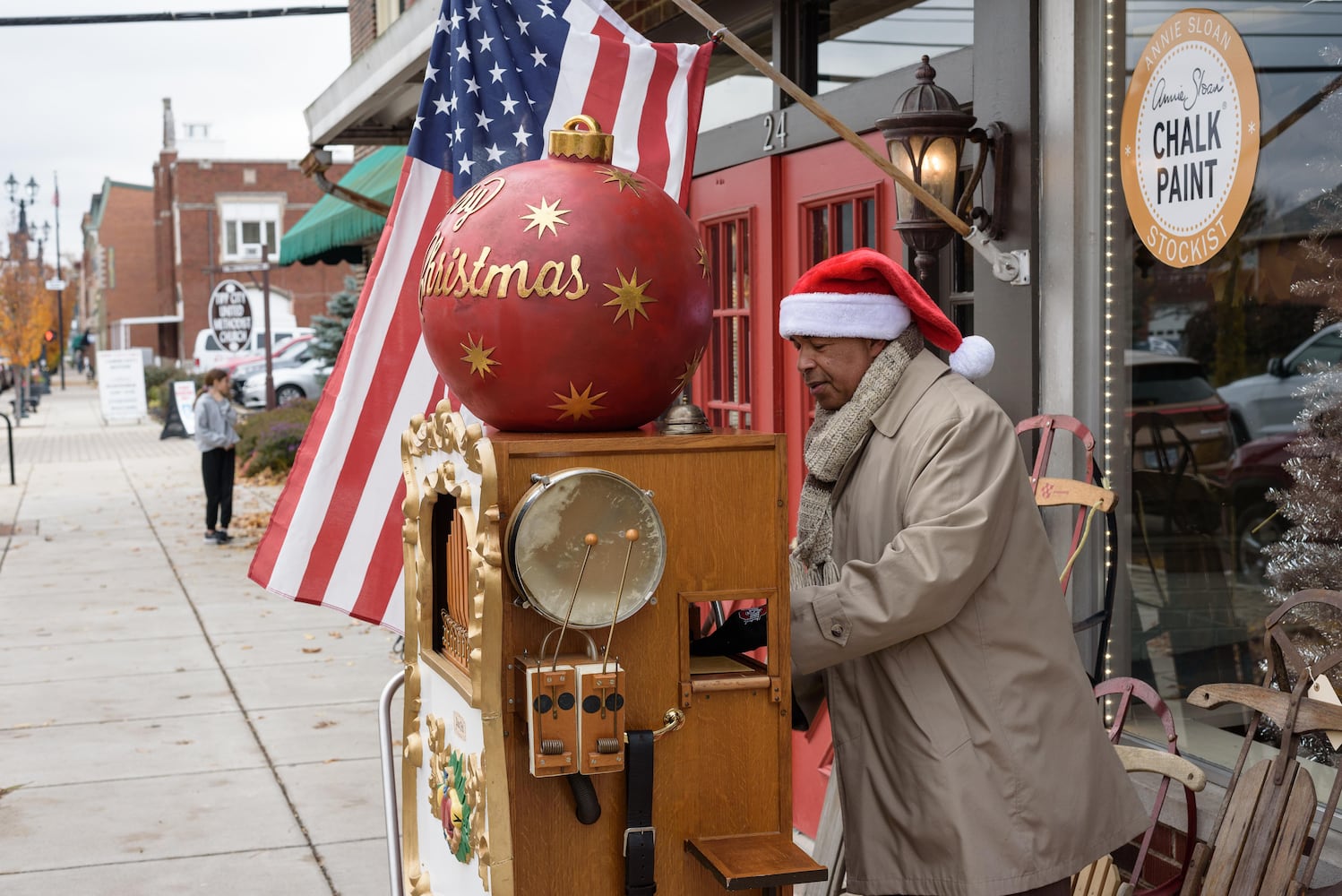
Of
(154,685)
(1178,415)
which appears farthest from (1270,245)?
(154,685)

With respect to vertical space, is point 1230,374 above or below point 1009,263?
below

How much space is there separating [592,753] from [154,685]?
6.55 metres

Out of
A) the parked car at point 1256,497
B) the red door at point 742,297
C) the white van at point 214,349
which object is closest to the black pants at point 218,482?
the red door at point 742,297

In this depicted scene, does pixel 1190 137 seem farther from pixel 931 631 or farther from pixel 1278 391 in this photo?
pixel 931 631

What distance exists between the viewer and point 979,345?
295 centimetres

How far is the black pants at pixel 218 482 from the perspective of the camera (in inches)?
537

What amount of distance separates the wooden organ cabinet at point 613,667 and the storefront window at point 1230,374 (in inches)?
83.4

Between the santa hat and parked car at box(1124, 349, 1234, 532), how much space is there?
1.74m

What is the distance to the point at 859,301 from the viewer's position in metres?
2.77

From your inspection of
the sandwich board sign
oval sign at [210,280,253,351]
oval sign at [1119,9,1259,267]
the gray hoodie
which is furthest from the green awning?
the sandwich board sign

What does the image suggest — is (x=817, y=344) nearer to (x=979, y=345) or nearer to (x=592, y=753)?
(x=979, y=345)

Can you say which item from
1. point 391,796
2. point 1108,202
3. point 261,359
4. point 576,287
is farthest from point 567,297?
point 261,359

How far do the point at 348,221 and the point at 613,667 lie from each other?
10764 millimetres

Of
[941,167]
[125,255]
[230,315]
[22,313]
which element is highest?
[125,255]
